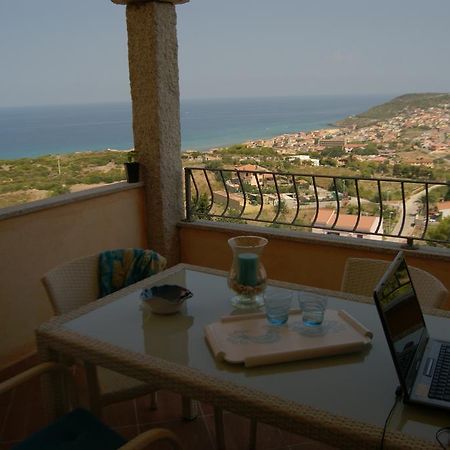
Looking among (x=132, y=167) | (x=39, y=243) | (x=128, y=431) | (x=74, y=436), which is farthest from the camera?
(x=132, y=167)

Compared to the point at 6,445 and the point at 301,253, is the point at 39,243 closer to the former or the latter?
the point at 6,445

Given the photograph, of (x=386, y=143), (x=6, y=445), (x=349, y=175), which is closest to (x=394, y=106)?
(x=386, y=143)

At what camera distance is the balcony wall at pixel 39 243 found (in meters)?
2.83

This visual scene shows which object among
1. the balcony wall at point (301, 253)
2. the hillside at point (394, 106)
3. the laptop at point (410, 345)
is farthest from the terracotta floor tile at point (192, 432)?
the hillside at point (394, 106)

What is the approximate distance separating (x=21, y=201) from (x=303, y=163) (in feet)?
6.73

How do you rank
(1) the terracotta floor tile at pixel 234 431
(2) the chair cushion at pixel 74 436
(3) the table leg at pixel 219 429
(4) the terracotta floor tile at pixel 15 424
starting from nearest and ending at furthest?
(2) the chair cushion at pixel 74 436 < (3) the table leg at pixel 219 429 < (1) the terracotta floor tile at pixel 234 431 < (4) the terracotta floor tile at pixel 15 424

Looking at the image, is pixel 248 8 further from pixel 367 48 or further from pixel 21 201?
pixel 21 201

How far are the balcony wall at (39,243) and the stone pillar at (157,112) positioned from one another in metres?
0.31

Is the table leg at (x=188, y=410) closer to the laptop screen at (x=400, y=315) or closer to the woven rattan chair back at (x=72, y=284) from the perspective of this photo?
the woven rattan chair back at (x=72, y=284)

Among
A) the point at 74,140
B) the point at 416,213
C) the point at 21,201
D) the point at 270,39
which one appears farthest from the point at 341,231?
the point at 270,39

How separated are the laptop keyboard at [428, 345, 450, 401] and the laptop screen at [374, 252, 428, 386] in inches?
2.7

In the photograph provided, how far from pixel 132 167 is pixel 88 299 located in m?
1.78

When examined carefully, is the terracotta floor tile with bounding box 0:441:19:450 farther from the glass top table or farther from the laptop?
the laptop

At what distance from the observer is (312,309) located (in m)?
1.50
